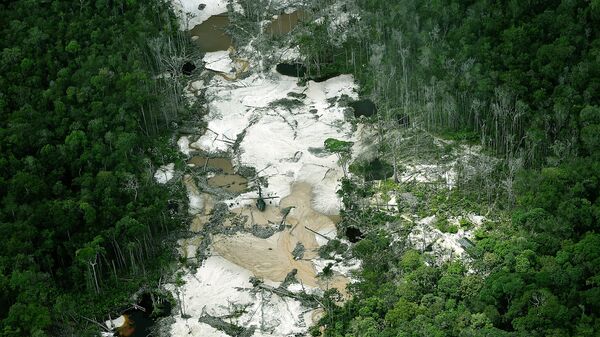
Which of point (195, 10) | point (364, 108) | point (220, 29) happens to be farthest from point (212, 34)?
point (364, 108)

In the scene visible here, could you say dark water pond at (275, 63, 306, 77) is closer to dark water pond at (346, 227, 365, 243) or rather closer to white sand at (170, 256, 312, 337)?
dark water pond at (346, 227, 365, 243)

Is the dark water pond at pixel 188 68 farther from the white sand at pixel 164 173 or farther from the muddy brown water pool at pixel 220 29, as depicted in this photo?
the white sand at pixel 164 173

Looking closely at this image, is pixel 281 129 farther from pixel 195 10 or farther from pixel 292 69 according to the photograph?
pixel 195 10

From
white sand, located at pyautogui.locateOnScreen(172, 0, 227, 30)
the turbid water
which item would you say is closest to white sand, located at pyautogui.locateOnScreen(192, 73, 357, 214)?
the turbid water

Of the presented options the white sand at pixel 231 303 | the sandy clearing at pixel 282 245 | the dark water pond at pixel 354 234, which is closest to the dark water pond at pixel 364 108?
the sandy clearing at pixel 282 245

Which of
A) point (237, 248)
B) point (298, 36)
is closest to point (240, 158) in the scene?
point (237, 248)
